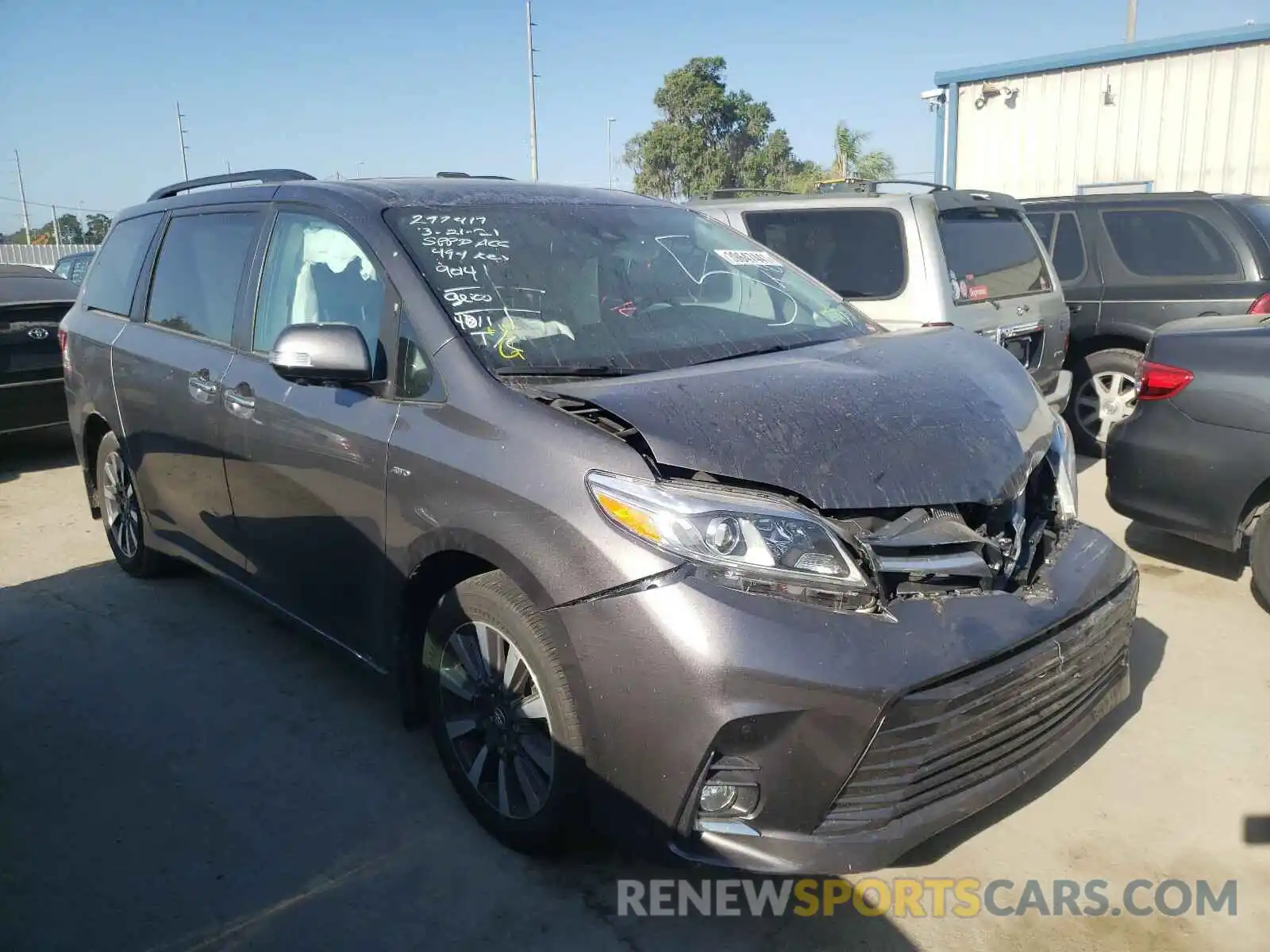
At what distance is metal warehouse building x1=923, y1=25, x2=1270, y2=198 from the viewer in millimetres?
12586

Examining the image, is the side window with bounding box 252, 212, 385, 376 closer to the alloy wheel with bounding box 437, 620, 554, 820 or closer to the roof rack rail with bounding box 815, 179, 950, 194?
the alloy wheel with bounding box 437, 620, 554, 820

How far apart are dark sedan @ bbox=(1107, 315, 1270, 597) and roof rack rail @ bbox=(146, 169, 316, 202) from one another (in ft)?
11.9

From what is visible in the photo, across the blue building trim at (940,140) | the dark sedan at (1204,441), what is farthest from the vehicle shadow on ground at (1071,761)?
the blue building trim at (940,140)

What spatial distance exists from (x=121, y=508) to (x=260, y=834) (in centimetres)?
275

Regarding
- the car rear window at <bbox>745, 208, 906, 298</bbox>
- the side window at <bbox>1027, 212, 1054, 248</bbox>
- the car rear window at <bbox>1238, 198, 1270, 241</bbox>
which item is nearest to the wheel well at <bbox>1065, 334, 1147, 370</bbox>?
the side window at <bbox>1027, 212, 1054, 248</bbox>

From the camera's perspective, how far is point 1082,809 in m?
2.86

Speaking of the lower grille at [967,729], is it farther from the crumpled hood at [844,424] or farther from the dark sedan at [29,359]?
the dark sedan at [29,359]

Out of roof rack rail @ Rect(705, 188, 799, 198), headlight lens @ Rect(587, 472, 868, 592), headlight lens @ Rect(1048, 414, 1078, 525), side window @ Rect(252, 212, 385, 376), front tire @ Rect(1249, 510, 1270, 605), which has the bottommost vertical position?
front tire @ Rect(1249, 510, 1270, 605)

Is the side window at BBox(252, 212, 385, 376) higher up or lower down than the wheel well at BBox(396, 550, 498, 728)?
higher up

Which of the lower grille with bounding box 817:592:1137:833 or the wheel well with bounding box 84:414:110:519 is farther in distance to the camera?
the wheel well with bounding box 84:414:110:519

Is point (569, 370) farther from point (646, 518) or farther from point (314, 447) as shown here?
point (314, 447)

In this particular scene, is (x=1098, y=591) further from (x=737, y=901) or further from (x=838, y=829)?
(x=737, y=901)

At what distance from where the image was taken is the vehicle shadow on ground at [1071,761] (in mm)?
2691

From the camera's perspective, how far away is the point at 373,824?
291 cm
